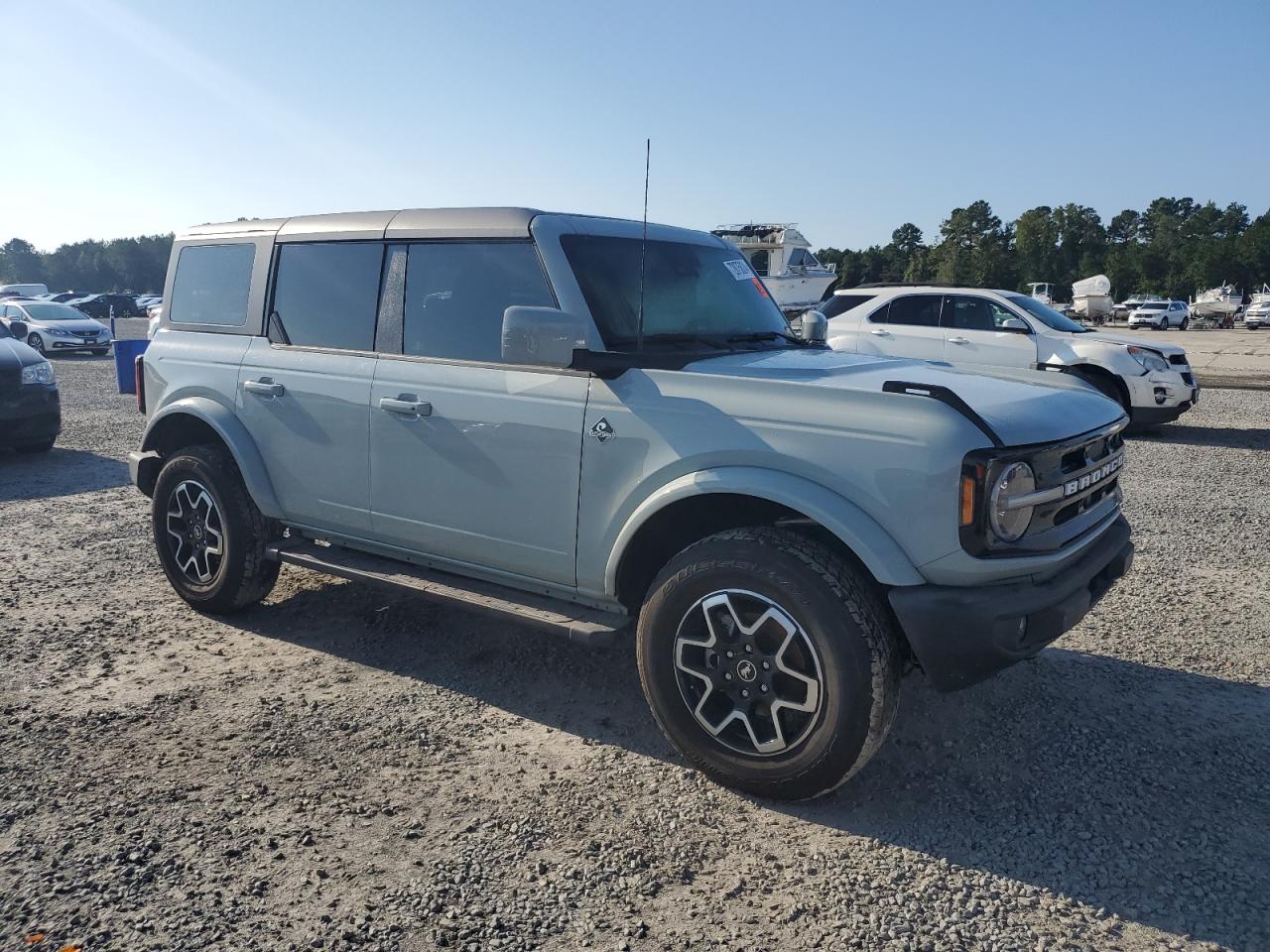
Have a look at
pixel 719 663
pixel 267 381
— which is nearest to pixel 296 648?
pixel 267 381

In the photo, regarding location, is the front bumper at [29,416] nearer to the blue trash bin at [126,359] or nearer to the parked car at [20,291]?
the blue trash bin at [126,359]

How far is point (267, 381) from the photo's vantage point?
182 inches

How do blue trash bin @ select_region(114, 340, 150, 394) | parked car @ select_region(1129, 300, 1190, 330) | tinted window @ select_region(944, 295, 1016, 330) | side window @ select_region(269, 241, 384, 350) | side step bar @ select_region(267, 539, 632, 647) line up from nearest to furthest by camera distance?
1. side step bar @ select_region(267, 539, 632, 647)
2. side window @ select_region(269, 241, 384, 350)
3. blue trash bin @ select_region(114, 340, 150, 394)
4. tinted window @ select_region(944, 295, 1016, 330)
5. parked car @ select_region(1129, 300, 1190, 330)

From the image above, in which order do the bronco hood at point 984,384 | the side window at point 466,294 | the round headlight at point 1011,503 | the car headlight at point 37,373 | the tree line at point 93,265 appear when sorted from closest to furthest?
1. the round headlight at point 1011,503
2. the bronco hood at point 984,384
3. the side window at point 466,294
4. the car headlight at point 37,373
5. the tree line at point 93,265

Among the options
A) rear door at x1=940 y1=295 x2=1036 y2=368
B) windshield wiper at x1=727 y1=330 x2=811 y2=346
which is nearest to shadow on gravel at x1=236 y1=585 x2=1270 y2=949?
windshield wiper at x1=727 y1=330 x2=811 y2=346

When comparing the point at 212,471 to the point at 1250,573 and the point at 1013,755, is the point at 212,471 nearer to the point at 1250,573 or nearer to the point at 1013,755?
the point at 1013,755

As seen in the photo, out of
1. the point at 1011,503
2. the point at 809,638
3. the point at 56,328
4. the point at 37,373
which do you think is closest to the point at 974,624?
the point at 1011,503

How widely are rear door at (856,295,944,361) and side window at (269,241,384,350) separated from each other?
8612mm

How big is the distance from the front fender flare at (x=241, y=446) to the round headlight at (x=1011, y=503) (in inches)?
134

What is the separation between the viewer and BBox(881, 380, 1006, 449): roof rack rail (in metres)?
2.90

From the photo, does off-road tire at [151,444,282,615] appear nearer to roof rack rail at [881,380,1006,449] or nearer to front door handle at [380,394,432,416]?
front door handle at [380,394,432,416]

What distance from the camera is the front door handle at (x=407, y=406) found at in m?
4.00

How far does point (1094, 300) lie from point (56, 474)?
181ft

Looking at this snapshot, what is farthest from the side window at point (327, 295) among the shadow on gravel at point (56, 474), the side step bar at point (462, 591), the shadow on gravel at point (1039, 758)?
the shadow on gravel at point (56, 474)
